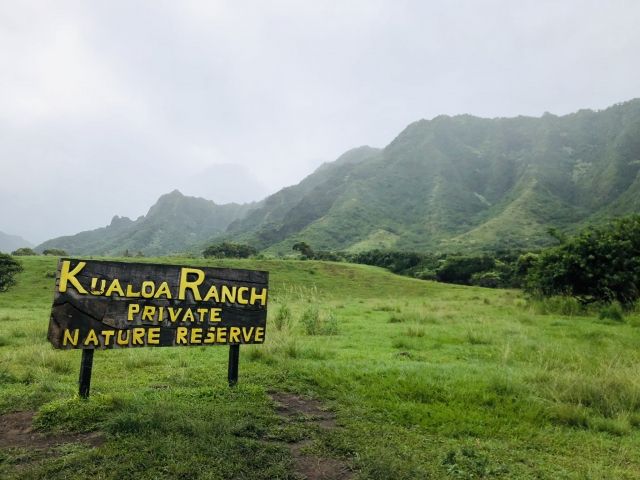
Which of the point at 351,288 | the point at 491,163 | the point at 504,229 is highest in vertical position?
the point at 491,163

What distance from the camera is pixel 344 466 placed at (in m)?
3.42

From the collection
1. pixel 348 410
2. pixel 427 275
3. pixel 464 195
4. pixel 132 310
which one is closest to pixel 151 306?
pixel 132 310

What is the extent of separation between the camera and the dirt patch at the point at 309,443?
3281mm

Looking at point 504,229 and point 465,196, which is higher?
point 465,196

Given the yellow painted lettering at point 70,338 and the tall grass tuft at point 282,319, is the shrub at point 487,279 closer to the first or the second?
the tall grass tuft at point 282,319

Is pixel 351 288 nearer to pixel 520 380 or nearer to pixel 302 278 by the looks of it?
pixel 302 278

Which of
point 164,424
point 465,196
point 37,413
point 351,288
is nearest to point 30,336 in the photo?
point 37,413

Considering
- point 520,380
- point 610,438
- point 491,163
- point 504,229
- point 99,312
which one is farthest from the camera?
point 491,163

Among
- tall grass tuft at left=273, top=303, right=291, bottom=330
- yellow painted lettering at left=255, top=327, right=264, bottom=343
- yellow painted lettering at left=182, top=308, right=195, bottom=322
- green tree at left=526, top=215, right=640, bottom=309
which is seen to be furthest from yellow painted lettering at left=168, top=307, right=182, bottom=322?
green tree at left=526, top=215, right=640, bottom=309

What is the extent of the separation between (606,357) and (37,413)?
31.3ft

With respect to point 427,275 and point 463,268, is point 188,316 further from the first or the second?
point 463,268

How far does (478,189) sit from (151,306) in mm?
168326

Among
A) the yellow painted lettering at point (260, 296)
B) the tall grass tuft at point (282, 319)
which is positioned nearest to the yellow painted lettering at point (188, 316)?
the yellow painted lettering at point (260, 296)

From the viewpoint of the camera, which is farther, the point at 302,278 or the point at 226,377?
the point at 302,278
